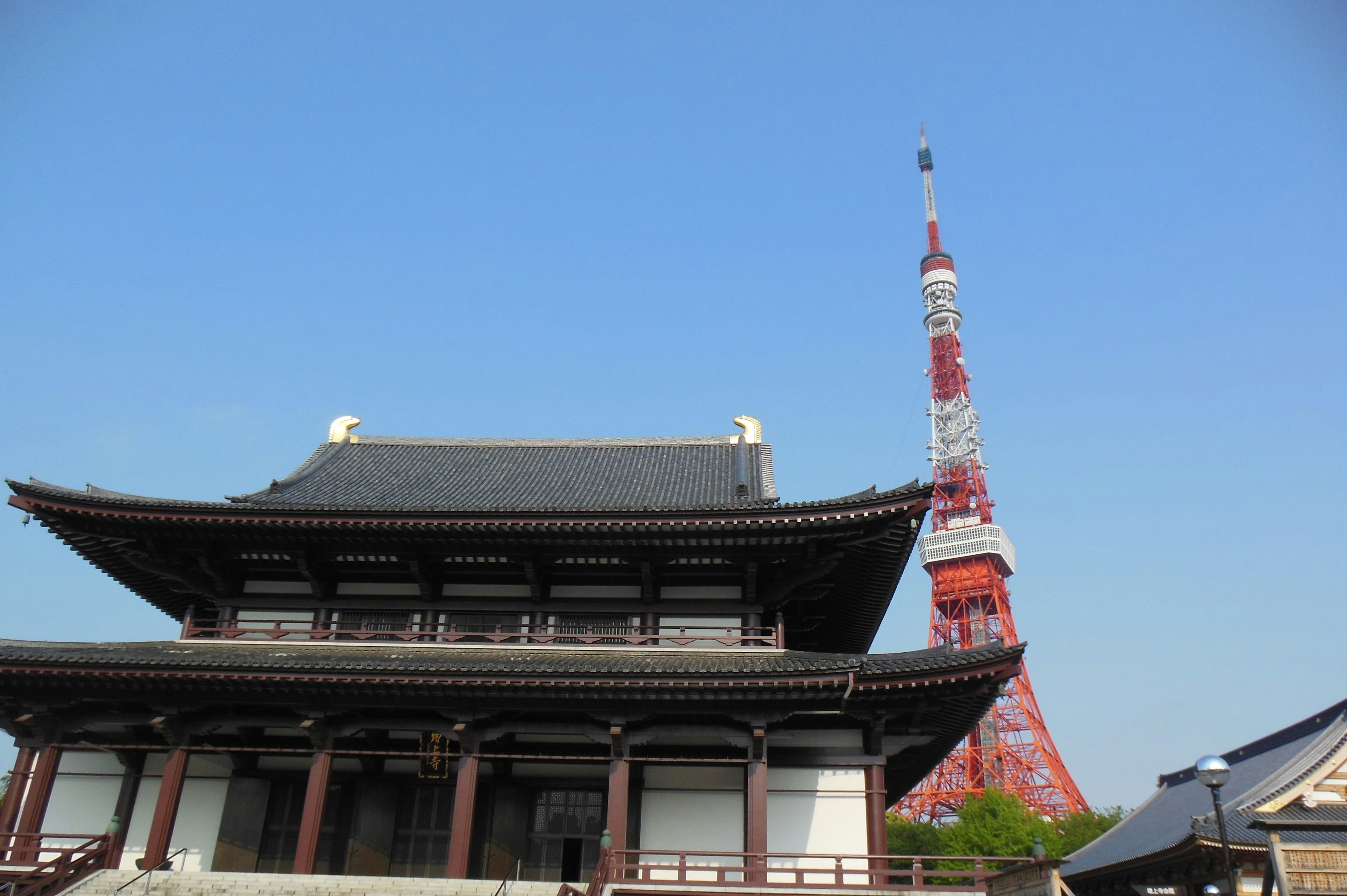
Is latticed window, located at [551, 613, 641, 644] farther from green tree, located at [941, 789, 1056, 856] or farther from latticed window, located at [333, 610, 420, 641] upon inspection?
green tree, located at [941, 789, 1056, 856]

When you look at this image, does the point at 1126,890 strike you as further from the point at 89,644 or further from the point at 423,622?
the point at 89,644

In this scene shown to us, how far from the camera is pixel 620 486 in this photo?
27.0 meters

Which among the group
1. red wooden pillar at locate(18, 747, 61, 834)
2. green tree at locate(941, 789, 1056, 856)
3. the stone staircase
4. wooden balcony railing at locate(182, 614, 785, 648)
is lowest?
the stone staircase

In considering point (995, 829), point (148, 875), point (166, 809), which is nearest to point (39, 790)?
point (166, 809)

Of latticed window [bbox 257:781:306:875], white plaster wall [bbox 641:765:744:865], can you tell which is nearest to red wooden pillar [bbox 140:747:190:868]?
latticed window [bbox 257:781:306:875]

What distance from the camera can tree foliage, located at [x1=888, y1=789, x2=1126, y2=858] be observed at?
58469 mm

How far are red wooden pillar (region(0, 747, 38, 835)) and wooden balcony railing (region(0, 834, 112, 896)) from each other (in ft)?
0.97

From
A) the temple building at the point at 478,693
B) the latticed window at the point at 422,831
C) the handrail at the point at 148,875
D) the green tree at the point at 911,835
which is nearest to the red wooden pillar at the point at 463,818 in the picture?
the temple building at the point at 478,693

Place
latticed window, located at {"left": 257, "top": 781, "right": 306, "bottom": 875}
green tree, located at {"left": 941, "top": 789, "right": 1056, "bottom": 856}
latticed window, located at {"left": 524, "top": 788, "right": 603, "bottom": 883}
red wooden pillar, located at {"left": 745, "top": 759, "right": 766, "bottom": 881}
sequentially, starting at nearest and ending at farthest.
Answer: red wooden pillar, located at {"left": 745, "top": 759, "right": 766, "bottom": 881} → latticed window, located at {"left": 524, "top": 788, "right": 603, "bottom": 883} → latticed window, located at {"left": 257, "top": 781, "right": 306, "bottom": 875} → green tree, located at {"left": 941, "top": 789, "right": 1056, "bottom": 856}

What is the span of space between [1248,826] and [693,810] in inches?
451

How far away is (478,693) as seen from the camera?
17.9 metres

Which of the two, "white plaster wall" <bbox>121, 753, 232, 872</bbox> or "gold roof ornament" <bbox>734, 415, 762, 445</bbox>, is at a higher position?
"gold roof ornament" <bbox>734, 415, 762, 445</bbox>

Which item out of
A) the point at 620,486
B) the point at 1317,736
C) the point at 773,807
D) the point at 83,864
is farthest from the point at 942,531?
the point at 83,864

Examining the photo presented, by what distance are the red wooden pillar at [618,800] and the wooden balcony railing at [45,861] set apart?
9.93 m
